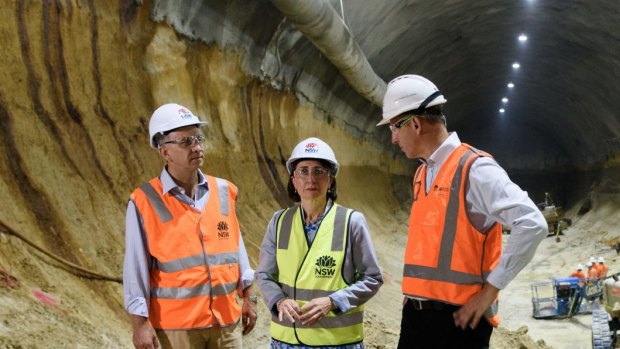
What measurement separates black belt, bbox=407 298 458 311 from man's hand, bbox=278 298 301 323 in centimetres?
57

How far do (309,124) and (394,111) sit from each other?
34.1 feet

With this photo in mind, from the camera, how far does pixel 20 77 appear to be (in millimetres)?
5746

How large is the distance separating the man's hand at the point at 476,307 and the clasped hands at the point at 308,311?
663mm

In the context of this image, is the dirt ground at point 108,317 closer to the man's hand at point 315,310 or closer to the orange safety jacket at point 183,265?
the orange safety jacket at point 183,265

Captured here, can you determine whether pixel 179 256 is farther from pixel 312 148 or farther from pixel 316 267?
pixel 312 148

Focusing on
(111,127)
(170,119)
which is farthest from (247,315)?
(111,127)

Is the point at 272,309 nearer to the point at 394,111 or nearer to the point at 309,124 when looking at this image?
the point at 394,111

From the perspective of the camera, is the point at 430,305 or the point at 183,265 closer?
the point at 430,305

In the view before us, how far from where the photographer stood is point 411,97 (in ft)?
8.83

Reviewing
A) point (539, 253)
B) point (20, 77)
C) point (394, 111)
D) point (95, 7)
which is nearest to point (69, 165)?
point (20, 77)

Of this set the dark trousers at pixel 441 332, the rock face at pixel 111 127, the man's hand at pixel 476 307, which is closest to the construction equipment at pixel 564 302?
the rock face at pixel 111 127

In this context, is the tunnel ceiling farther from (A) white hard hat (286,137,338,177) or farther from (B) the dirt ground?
(A) white hard hat (286,137,338,177)

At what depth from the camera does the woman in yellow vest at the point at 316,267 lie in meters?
2.91

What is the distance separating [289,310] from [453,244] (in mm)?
876
